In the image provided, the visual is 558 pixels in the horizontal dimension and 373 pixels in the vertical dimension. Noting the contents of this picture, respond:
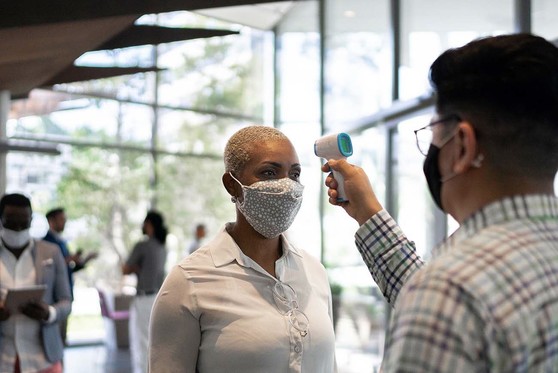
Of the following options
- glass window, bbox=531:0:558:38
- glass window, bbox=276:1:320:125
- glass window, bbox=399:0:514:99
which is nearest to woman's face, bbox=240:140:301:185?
glass window, bbox=531:0:558:38

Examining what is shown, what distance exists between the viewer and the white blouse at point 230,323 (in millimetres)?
2211

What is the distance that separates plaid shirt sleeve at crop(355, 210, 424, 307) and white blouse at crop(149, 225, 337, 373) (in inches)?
18.7

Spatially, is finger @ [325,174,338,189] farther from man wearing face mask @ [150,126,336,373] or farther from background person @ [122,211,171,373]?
background person @ [122,211,171,373]

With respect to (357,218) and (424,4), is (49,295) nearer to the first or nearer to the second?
(357,218)

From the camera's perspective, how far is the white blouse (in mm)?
2211

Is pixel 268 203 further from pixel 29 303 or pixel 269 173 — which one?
pixel 29 303

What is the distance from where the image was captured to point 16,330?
162 inches

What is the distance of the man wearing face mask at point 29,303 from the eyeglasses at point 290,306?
6.98ft

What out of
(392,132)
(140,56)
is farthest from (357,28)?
(140,56)

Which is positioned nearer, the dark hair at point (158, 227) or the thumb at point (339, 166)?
the thumb at point (339, 166)

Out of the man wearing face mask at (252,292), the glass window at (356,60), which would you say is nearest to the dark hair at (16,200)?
the man wearing face mask at (252,292)

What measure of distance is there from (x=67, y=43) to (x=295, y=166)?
82.4 inches

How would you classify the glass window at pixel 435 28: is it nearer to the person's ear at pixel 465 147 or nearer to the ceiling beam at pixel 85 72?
the ceiling beam at pixel 85 72

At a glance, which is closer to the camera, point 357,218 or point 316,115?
point 357,218
